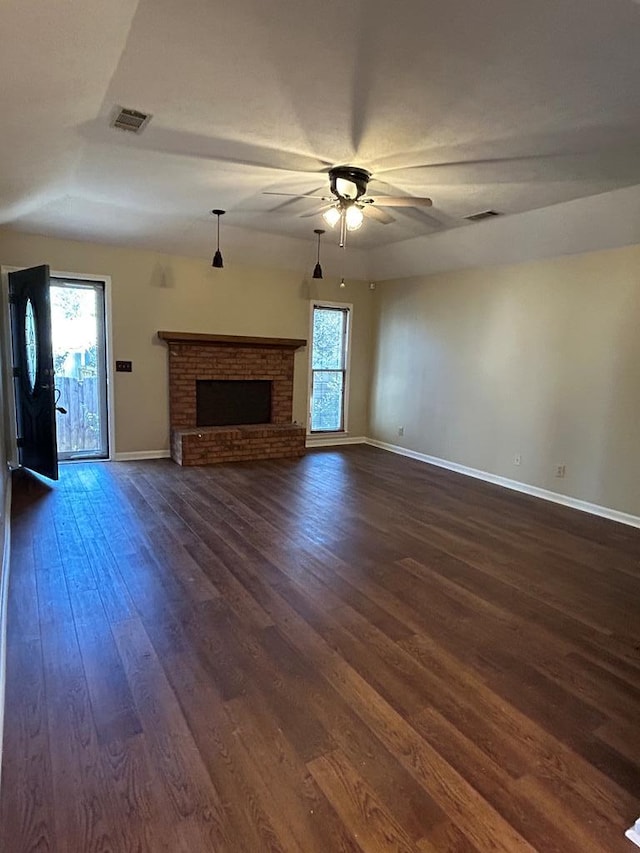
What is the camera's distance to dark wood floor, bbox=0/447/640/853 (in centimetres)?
154

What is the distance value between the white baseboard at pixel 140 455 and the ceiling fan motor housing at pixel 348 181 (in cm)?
395

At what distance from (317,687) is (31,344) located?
15.1 feet

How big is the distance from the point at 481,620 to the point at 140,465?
4.38m

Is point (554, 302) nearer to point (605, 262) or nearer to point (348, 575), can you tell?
point (605, 262)

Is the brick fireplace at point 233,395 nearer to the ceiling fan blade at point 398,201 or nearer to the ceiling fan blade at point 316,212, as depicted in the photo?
the ceiling fan blade at point 316,212

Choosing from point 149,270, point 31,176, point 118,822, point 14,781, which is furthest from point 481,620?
point 149,270

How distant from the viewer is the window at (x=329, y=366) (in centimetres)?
726

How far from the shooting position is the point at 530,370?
523 centimetres

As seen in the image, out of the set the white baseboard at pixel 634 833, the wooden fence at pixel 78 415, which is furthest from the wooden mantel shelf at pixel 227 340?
the white baseboard at pixel 634 833

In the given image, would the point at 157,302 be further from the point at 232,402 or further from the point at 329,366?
the point at 329,366

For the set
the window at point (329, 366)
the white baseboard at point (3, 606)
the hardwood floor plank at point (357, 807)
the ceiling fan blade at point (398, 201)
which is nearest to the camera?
the hardwood floor plank at point (357, 807)

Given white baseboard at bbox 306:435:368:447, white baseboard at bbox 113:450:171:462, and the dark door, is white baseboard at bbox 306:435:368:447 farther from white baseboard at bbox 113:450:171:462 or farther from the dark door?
the dark door

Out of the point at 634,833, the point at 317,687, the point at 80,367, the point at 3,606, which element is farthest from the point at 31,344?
the point at 634,833

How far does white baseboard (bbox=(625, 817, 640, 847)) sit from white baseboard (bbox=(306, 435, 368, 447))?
5991 mm
